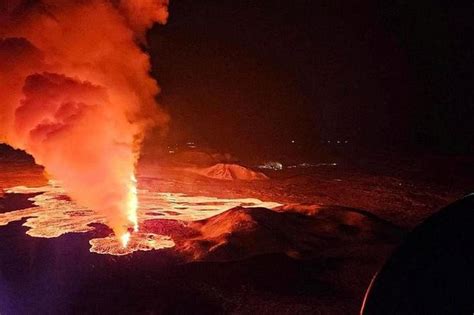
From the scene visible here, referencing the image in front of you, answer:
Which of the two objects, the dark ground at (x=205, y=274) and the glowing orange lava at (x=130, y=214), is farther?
the glowing orange lava at (x=130, y=214)

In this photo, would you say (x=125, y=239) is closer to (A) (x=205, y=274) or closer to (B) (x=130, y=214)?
(B) (x=130, y=214)

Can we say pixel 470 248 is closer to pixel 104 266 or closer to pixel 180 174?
pixel 104 266

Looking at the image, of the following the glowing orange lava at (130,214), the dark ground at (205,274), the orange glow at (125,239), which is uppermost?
the glowing orange lava at (130,214)

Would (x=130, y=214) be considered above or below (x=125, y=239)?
above

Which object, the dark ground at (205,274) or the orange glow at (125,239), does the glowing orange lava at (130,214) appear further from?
the dark ground at (205,274)

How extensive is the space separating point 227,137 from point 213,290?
4869 centimetres

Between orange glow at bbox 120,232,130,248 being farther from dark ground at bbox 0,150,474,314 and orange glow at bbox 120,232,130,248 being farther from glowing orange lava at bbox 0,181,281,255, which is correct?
dark ground at bbox 0,150,474,314

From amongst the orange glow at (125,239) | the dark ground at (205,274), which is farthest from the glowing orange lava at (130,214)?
the dark ground at (205,274)

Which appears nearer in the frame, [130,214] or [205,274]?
[205,274]

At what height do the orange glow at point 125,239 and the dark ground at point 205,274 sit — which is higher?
the orange glow at point 125,239

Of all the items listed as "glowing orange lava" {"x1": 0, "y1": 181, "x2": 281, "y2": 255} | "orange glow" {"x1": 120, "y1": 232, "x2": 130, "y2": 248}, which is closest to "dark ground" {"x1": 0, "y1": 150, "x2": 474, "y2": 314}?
"glowing orange lava" {"x1": 0, "y1": 181, "x2": 281, "y2": 255}

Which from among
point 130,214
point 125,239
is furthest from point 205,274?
point 130,214

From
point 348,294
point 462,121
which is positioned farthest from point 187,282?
point 462,121

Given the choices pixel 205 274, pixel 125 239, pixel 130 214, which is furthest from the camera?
pixel 130 214
